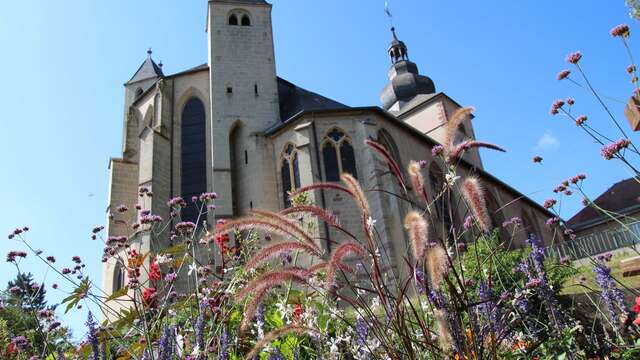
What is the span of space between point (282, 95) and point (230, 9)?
478cm

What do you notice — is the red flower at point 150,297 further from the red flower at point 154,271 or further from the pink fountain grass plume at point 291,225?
the pink fountain grass plume at point 291,225

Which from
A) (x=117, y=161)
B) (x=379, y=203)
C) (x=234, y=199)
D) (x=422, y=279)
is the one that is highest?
(x=117, y=161)

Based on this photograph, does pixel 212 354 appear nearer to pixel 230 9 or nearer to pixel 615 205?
pixel 230 9

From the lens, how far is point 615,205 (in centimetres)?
3891

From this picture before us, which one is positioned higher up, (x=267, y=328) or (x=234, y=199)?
(x=234, y=199)

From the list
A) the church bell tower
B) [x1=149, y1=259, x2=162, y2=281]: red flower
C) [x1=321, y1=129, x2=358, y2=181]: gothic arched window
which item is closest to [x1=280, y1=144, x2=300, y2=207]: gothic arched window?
the church bell tower

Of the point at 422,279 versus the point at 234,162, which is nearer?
the point at 422,279

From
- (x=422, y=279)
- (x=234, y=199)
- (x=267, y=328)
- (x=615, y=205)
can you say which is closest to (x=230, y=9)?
(x=234, y=199)

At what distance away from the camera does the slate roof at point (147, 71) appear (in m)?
27.9

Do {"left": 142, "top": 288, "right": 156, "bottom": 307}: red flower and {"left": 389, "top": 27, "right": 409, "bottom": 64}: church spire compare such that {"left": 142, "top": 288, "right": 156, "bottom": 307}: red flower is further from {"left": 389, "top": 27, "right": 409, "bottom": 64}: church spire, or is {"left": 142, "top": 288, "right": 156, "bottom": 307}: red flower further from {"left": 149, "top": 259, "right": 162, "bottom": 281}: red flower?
{"left": 389, "top": 27, "right": 409, "bottom": 64}: church spire

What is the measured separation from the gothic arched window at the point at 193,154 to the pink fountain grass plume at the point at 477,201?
60.8 feet

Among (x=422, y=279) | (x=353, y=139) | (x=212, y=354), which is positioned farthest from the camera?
(x=353, y=139)

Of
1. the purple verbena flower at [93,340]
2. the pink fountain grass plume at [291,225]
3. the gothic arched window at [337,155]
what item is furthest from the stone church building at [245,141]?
the pink fountain grass plume at [291,225]

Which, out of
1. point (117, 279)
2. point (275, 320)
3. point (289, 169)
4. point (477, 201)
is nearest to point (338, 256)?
point (477, 201)
